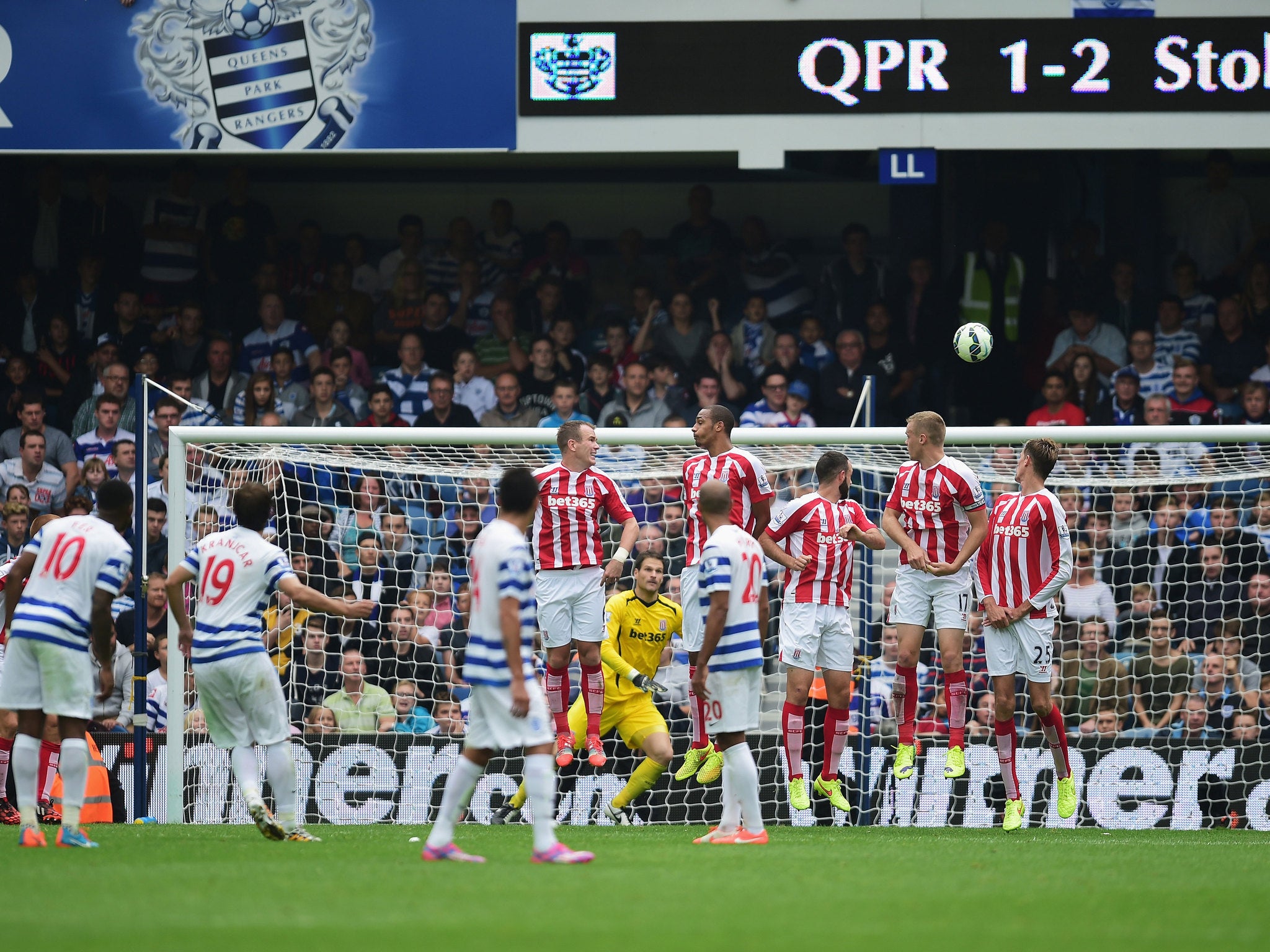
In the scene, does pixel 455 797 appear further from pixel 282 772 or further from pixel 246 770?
pixel 246 770

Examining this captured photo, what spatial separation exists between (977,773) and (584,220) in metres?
7.90

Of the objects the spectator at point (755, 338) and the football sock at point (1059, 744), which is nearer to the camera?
the football sock at point (1059, 744)

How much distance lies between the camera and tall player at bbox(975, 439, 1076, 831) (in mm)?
10195

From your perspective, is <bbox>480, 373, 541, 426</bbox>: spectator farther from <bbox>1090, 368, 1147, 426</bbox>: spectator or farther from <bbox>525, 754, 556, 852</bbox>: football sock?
<bbox>525, 754, 556, 852</bbox>: football sock

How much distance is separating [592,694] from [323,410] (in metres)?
5.04

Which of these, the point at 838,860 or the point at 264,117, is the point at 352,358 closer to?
the point at 264,117

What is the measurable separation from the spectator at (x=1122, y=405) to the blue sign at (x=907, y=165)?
235 centimetres

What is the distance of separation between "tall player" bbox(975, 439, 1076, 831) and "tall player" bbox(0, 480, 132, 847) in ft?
17.2

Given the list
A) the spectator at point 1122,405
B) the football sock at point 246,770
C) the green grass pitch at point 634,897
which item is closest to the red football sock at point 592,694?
the green grass pitch at point 634,897

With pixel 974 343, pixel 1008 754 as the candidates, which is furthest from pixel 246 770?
pixel 974 343

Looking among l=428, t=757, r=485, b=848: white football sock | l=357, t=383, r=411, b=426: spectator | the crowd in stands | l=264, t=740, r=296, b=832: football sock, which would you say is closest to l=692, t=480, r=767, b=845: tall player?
l=428, t=757, r=485, b=848: white football sock

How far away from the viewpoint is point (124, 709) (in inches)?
493

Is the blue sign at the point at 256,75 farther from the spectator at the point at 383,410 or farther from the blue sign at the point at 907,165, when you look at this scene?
the blue sign at the point at 907,165

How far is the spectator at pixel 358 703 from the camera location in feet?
39.0
